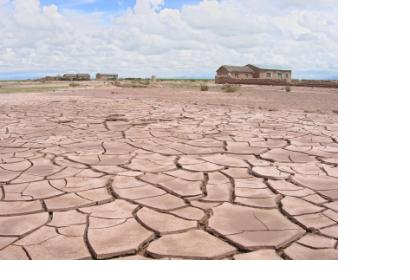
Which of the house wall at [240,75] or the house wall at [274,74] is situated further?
the house wall at [274,74]

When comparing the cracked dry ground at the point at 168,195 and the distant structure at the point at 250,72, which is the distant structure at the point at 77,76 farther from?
the cracked dry ground at the point at 168,195

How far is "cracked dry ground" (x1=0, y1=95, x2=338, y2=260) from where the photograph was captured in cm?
190

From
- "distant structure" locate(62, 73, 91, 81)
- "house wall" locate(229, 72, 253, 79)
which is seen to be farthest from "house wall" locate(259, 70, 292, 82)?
"distant structure" locate(62, 73, 91, 81)

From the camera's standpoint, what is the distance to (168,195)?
2.58m

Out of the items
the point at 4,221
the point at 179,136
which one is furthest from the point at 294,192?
the point at 179,136

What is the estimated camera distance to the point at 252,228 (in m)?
2.09

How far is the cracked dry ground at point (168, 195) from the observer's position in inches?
74.7

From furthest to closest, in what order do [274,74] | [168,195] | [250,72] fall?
[274,74] < [250,72] < [168,195]

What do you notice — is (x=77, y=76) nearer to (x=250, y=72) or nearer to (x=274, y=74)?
(x=250, y=72)

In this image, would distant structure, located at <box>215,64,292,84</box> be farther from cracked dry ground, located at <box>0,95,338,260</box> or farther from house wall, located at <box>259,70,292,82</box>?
cracked dry ground, located at <box>0,95,338,260</box>

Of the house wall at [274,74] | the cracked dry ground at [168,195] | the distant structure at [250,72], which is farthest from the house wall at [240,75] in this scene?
the cracked dry ground at [168,195]

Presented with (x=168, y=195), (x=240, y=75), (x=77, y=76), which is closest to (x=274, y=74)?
(x=240, y=75)
